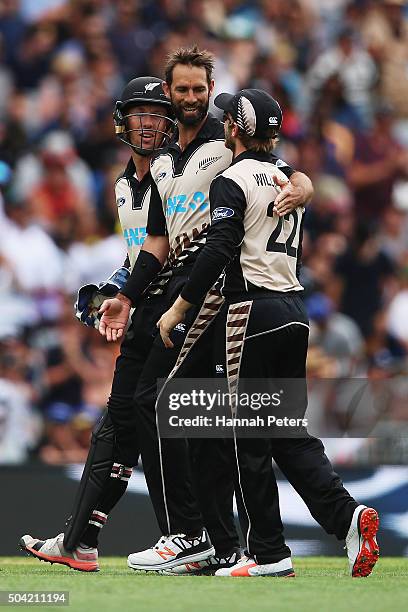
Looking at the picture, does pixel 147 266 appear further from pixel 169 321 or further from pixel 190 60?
pixel 190 60

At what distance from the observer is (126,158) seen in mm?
11148

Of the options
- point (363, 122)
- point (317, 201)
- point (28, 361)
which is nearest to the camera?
point (28, 361)

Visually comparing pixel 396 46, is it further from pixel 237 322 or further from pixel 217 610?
pixel 217 610

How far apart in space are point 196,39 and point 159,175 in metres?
6.47

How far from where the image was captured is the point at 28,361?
982 cm

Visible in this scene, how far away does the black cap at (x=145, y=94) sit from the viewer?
6.10 m

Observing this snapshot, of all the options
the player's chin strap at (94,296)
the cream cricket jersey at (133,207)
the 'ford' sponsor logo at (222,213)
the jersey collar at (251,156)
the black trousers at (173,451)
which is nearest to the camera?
the 'ford' sponsor logo at (222,213)

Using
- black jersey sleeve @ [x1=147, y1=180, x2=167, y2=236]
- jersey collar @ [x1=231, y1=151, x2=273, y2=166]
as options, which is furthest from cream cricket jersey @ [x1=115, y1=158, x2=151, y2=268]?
jersey collar @ [x1=231, y1=151, x2=273, y2=166]

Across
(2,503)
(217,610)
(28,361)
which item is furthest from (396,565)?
(28,361)

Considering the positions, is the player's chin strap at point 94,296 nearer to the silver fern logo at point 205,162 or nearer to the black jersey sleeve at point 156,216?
the black jersey sleeve at point 156,216

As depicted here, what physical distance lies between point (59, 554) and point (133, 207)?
1.72 meters

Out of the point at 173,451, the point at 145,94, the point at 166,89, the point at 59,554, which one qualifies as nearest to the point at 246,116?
the point at 166,89

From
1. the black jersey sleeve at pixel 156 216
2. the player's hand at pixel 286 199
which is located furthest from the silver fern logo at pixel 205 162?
the player's hand at pixel 286 199

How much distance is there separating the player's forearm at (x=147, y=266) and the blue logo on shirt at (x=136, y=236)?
6.2 inches
